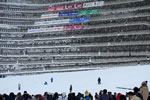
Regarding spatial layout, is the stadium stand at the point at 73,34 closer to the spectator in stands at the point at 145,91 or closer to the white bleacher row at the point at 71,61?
the white bleacher row at the point at 71,61

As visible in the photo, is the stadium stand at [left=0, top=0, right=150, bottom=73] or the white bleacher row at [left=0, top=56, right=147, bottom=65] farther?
the stadium stand at [left=0, top=0, right=150, bottom=73]

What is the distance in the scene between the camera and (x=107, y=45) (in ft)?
212

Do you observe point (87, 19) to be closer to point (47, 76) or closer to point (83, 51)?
point (83, 51)

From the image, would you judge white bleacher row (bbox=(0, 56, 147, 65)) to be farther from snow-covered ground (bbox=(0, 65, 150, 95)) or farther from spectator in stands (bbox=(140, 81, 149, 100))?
spectator in stands (bbox=(140, 81, 149, 100))

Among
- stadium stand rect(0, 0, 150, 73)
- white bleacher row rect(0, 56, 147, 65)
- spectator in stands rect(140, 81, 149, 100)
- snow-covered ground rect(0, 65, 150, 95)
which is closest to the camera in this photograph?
spectator in stands rect(140, 81, 149, 100)

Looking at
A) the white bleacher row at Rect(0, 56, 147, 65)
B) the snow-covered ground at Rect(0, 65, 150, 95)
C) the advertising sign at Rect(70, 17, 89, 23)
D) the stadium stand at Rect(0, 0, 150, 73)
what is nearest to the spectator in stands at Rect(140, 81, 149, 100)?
the snow-covered ground at Rect(0, 65, 150, 95)

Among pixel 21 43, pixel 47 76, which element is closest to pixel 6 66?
pixel 21 43

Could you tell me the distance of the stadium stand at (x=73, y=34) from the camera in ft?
206

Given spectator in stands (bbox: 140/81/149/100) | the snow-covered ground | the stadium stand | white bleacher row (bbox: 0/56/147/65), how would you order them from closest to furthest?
spectator in stands (bbox: 140/81/149/100)
the snow-covered ground
white bleacher row (bbox: 0/56/147/65)
the stadium stand

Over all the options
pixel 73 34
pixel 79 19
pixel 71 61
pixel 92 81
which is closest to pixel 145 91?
pixel 92 81

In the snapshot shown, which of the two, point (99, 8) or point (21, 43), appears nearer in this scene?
point (99, 8)

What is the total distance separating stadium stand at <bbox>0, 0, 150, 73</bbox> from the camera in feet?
206

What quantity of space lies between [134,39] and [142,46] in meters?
2.17

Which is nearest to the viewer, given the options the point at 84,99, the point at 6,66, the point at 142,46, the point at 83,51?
the point at 84,99
